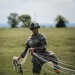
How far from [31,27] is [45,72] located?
2.10 m

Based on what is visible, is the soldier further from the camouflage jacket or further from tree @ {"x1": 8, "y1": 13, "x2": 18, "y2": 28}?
tree @ {"x1": 8, "y1": 13, "x2": 18, "y2": 28}

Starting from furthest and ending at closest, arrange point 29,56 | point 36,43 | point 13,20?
point 13,20 → point 29,56 → point 36,43

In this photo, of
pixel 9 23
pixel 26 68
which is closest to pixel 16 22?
pixel 9 23

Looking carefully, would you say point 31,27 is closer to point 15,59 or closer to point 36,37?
point 36,37

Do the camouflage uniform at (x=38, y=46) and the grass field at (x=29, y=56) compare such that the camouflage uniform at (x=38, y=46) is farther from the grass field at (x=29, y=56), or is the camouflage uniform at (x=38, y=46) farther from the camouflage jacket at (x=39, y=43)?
the grass field at (x=29, y=56)

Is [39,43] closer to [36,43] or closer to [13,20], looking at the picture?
[36,43]

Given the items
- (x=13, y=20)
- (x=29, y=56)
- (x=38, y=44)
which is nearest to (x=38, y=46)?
(x=38, y=44)

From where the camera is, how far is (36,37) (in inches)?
259

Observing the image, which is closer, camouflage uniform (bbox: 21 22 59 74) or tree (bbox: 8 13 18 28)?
camouflage uniform (bbox: 21 22 59 74)

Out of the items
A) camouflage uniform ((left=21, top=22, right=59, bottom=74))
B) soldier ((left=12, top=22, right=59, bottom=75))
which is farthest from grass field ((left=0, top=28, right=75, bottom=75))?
soldier ((left=12, top=22, right=59, bottom=75))

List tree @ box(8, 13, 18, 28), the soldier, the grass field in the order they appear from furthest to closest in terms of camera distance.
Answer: tree @ box(8, 13, 18, 28)
the grass field
the soldier

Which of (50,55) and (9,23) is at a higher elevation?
(50,55)

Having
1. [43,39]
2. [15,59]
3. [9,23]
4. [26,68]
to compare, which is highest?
[43,39]

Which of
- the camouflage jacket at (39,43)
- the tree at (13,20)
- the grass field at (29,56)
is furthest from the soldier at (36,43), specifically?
the tree at (13,20)
